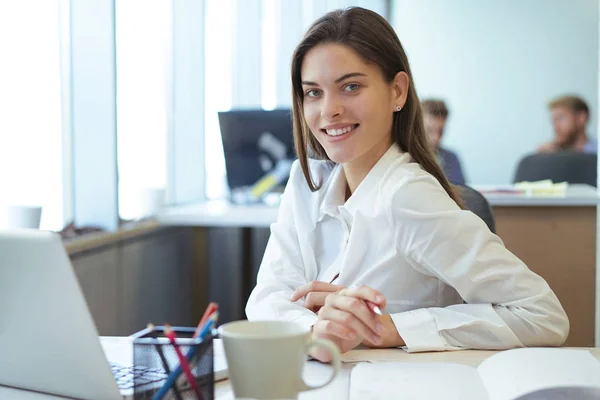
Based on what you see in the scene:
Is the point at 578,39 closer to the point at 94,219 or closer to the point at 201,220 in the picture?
the point at 201,220

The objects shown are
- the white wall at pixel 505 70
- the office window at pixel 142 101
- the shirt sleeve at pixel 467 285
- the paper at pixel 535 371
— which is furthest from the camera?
the white wall at pixel 505 70

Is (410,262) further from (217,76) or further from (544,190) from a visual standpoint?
(217,76)

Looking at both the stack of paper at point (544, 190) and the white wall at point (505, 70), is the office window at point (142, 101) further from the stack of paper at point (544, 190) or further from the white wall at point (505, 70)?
the white wall at point (505, 70)

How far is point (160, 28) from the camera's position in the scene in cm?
353

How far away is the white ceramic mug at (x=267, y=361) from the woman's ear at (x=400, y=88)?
0.88 m

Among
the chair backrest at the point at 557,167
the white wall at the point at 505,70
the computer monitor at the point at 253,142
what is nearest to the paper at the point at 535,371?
the computer monitor at the point at 253,142

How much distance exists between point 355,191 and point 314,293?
0.87 ft

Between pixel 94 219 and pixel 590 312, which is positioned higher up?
pixel 94 219

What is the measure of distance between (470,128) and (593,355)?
612 centimetres

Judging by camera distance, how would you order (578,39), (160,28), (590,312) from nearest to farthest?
(590,312), (160,28), (578,39)

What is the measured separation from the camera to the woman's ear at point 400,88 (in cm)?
152

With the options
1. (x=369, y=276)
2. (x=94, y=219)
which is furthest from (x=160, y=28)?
(x=369, y=276)

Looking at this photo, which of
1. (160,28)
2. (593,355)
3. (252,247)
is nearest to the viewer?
(593,355)

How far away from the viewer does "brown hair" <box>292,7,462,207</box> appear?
1.48 m
